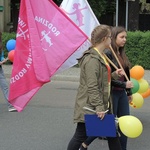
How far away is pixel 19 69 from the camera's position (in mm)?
5238

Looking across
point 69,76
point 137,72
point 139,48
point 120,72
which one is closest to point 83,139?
point 120,72

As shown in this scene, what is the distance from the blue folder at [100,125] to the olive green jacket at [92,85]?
79mm

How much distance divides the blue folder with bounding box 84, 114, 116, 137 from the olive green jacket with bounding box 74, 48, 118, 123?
79 mm

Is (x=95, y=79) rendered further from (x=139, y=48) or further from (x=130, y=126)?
(x=139, y=48)

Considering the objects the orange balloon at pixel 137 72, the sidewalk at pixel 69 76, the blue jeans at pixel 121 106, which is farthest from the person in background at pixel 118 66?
the sidewalk at pixel 69 76

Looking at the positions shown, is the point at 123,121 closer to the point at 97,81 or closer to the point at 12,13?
the point at 97,81

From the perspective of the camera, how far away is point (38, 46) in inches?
207

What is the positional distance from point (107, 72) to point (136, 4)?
50.6 ft

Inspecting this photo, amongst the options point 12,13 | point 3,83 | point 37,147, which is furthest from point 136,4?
point 37,147

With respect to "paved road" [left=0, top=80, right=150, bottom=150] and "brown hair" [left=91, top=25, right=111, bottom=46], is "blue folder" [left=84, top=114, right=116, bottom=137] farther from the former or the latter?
"paved road" [left=0, top=80, right=150, bottom=150]

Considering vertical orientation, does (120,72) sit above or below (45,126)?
above

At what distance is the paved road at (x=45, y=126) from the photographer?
5.88 metres

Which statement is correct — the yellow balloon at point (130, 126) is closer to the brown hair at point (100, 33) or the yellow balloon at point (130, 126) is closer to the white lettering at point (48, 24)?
the brown hair at point (100, 33)

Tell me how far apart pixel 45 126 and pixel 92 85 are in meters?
2.83
